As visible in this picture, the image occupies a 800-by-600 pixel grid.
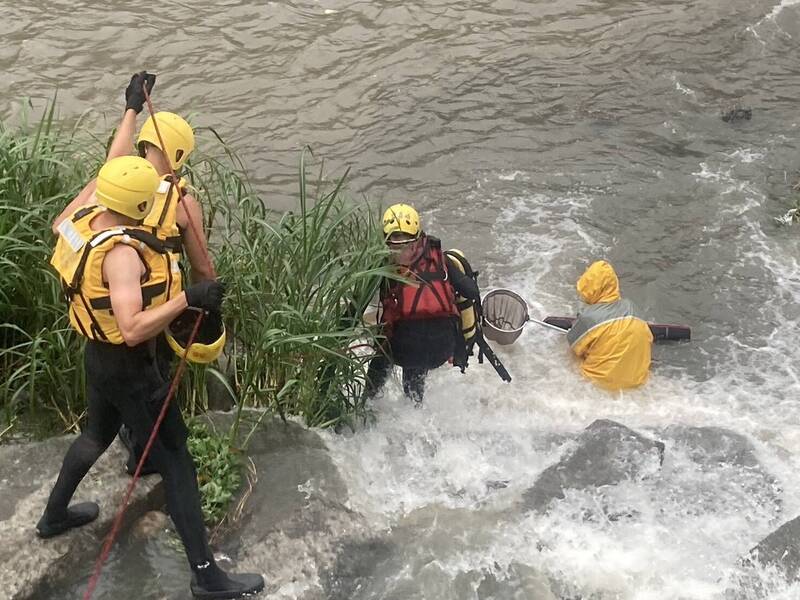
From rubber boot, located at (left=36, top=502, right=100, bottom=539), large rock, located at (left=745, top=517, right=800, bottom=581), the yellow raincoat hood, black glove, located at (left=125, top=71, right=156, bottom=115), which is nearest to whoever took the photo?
rubber boot, located at (left=36, top=502, right=100, bottom=539)

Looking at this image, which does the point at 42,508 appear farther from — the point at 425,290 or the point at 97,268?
the point at 425,290

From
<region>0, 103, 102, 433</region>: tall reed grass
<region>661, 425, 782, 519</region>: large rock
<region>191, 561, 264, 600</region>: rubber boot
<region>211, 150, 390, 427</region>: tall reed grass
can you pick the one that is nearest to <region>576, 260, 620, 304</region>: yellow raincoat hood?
<region>661, 425, 782, 519</region>: large rock

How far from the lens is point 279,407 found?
4336mm

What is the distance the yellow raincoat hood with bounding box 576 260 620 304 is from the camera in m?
5.55

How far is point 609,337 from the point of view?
17.9 feet

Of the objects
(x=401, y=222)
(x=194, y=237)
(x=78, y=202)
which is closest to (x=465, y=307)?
(x=401, y=222)

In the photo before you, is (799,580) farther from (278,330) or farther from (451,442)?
(278,330)

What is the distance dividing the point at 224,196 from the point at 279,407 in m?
1.49

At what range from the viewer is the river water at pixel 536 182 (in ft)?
13.7

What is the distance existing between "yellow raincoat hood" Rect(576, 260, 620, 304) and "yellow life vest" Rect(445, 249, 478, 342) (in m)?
1.20

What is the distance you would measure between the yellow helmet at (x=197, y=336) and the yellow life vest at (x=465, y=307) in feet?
5.96

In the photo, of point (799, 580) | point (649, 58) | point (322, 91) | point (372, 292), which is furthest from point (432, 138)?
point (799, 580)

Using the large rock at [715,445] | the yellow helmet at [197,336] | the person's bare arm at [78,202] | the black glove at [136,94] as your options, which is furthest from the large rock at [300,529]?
the large rock at [715,445]

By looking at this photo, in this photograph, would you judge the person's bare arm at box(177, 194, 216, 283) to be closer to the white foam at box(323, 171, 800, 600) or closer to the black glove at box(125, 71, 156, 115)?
the black glove at box(125, 71, 156, 115)
